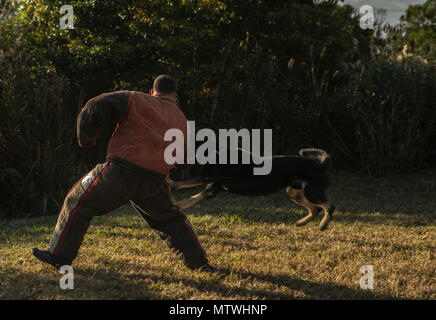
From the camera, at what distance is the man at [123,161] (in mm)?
3428

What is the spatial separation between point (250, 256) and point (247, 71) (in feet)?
16.8

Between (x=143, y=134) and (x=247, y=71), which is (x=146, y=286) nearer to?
(x=143, y=134)

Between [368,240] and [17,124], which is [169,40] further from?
[368,240]

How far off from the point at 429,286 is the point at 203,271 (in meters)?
2.00

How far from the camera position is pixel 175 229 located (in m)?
4.01

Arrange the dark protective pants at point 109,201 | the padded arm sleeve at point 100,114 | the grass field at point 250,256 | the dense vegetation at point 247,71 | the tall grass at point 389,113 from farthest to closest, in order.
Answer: the tall grass at point 389,113
the dense vegetation at point 247,71
the grass field at point 250,256
the dark protective pants at point 109,201
the padded arm sleeve at point 100,114

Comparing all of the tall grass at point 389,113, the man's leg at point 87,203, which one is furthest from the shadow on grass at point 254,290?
the tall grass at point 389,113

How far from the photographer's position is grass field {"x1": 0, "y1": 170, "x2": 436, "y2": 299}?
11.9ft

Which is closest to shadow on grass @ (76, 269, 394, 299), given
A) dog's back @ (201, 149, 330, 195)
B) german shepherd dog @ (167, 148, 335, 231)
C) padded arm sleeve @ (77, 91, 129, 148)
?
german shepherd dog @ (167, 148, 335, 231)

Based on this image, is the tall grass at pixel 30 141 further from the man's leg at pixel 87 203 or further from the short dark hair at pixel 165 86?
the short dark hair at pixel 165 86

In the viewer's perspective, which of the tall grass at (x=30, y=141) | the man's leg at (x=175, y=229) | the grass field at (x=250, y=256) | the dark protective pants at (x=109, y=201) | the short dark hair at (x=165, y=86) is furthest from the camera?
the tall grass at (x=30, y=141)

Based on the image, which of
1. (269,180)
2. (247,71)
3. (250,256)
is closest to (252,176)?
(269,180)

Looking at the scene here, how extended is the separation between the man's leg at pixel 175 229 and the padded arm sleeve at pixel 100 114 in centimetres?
74

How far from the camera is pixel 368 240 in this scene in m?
5.34
